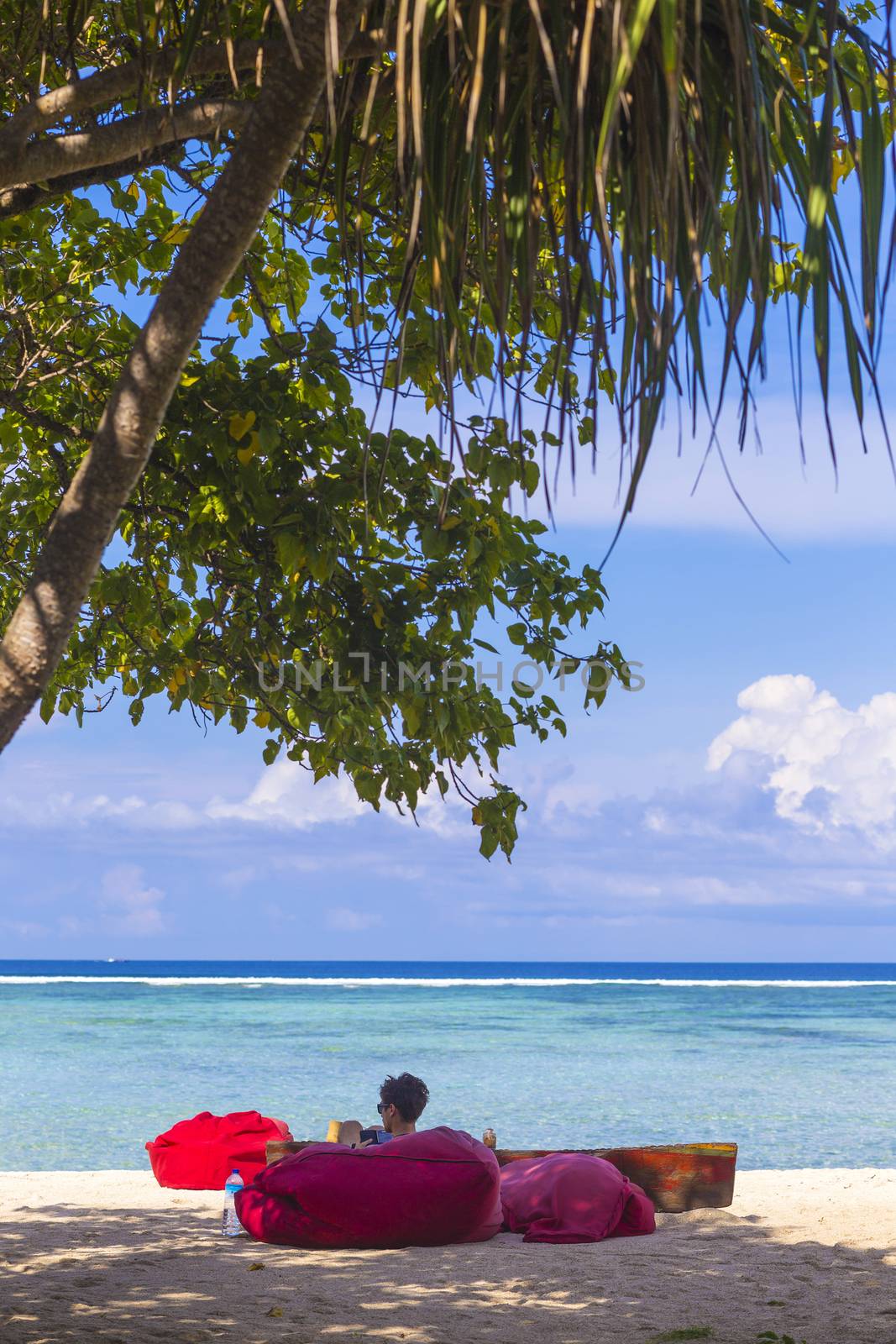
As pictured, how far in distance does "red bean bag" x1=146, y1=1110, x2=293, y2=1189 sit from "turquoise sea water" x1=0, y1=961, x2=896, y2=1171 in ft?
12.5

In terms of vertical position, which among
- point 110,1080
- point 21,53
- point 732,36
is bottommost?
point 110,1080

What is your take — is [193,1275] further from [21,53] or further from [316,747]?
[21,53]

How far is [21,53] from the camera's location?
12.2 ft

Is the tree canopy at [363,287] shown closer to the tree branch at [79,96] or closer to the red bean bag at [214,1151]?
the tree branch at [79,96]

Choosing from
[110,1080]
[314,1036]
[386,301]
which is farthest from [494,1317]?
[314,1036]

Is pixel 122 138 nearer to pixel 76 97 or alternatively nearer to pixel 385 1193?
pixel 76 97

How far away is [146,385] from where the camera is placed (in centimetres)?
268

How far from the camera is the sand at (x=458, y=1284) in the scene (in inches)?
171

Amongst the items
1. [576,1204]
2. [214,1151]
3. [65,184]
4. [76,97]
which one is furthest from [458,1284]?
[76,97]

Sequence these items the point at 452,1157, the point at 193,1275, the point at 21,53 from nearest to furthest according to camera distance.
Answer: the point at 21,53 < the point at 193,1275 < the point at 452,1157

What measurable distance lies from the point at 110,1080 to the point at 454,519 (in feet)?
53.0

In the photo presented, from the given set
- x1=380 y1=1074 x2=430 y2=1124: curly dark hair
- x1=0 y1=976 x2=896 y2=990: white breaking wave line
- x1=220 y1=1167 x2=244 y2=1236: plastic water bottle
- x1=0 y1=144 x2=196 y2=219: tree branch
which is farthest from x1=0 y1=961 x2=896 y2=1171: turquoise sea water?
x1=0 y1=144 x2=196 y2=219: tree branch

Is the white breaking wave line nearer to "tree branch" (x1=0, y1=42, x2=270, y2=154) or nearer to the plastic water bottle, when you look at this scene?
the plastic water bottle

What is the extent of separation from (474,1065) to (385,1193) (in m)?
15.4
